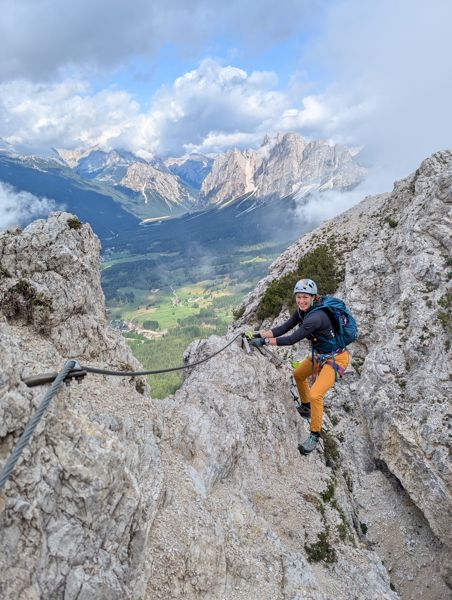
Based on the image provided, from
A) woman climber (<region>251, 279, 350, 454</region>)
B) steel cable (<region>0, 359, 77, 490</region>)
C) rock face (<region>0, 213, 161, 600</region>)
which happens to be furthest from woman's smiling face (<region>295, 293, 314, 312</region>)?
steel cable (<region>0, 359, 77, 490</region>)

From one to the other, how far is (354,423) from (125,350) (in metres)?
23.4

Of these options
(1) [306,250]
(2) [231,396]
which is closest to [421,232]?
(1) [306,250]

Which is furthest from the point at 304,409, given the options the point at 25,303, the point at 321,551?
the point at 25,303

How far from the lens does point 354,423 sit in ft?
108

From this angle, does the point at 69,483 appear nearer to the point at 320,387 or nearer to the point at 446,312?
the point at 320,387

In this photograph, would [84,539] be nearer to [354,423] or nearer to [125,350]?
[125,350]

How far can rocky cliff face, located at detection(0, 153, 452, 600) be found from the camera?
7547 mm

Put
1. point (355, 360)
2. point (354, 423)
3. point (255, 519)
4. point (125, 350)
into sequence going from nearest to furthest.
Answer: point (255, 519), point (125, 350), point (354, 423), point (355, 360)

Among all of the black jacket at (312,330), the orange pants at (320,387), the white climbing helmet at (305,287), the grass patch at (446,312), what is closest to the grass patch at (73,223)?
the black jacket at (312,330)

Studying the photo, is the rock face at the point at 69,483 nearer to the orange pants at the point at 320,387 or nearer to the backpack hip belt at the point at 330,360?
the orange pants at the point at 320,387

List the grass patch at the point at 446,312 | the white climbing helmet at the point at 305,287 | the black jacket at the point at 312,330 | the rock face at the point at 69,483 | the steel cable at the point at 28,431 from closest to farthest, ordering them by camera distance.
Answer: the steel cable at the point at 28,431 < the rock face at the point at 69,483 < the black jacket at the point at 312,330 < the white climbing helmet at the point at 305,287 < the grass patch at the point at 446,312

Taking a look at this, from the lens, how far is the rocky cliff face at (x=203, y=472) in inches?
297

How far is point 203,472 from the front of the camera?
518 inches

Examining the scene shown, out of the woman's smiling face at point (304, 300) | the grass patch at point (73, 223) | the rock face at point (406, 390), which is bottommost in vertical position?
the rock face at point (406, 390)
